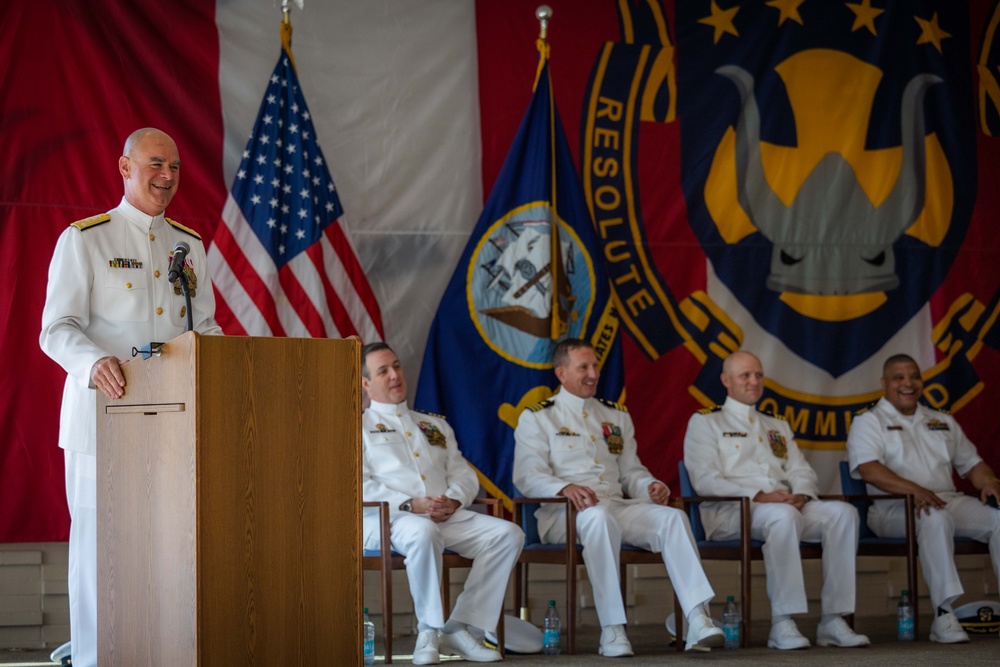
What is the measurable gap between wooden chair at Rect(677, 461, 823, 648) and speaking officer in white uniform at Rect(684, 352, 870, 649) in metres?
0.05

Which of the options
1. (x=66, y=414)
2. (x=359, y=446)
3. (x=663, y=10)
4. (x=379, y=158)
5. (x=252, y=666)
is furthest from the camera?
(x=663, y=10)

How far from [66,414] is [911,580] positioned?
355cm

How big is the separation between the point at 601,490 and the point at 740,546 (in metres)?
0.63

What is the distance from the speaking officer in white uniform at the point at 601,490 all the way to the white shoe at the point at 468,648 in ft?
1.45

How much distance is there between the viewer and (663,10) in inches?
244

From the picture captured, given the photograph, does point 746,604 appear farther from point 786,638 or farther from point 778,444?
point 778,444

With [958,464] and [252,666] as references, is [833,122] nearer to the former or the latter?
[958,464]

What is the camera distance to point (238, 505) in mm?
2652

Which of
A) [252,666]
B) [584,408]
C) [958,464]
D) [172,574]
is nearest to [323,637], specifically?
[252,666]

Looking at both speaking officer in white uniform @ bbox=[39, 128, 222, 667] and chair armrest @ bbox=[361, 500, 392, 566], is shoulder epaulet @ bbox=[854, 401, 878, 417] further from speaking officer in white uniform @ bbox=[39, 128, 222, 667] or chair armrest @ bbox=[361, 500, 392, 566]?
speaking officer in white uniform @ bbox=[39, 128, 222, 667]

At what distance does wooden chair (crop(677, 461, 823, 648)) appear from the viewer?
16.3ft

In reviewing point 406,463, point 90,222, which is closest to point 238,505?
point 90,222

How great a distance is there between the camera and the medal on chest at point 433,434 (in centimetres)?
509

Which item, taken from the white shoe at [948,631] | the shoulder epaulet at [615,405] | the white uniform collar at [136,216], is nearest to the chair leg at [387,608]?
the shoulder epaulet at [615,405]
